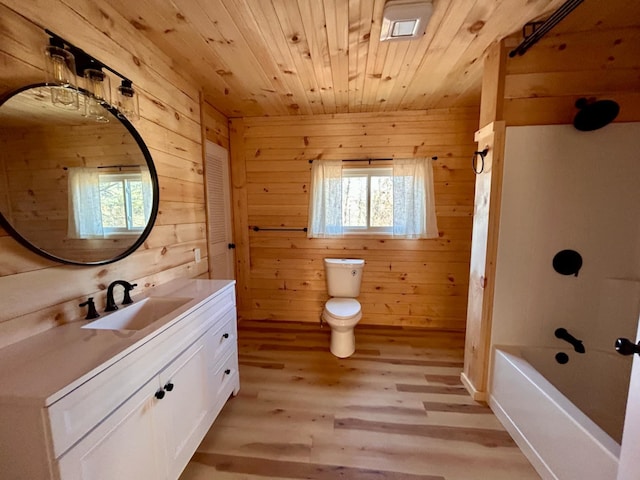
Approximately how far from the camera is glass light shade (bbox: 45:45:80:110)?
1.03 m

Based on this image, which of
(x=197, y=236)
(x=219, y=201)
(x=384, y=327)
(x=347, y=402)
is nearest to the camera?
(x=347, y=402)

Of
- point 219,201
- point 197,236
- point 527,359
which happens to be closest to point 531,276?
point 527,359

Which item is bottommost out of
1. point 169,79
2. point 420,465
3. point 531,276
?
point 420,465

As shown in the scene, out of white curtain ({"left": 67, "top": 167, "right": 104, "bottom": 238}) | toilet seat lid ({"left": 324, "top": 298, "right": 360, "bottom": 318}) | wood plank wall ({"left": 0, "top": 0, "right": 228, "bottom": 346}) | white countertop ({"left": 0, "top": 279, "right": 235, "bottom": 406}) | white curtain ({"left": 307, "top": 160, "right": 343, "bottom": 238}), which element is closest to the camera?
white countertop ({"left": 0, "top": 279, "right": 235, "bottom": 406})

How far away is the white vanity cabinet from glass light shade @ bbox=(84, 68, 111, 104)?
41.9 inches

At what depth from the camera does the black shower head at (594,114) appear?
142 cm

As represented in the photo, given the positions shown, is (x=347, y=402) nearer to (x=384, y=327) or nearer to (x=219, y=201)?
(x=384, y=327)

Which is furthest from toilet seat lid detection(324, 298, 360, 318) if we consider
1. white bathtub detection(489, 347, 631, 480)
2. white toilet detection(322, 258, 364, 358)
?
white bathtub detection(489, 347, 631, 480)

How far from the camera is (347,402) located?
179 centimetres

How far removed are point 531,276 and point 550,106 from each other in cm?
101

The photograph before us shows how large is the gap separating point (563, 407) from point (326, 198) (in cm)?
216

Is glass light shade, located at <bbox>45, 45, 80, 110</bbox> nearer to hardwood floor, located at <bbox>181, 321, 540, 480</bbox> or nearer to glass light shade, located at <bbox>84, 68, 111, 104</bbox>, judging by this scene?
glass light shade, located at <bbox>84, 68, 111, 104</bbox>

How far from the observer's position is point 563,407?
3.93ft

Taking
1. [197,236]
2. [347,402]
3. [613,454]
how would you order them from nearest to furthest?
[613,454] < [347,402] < [197,236]
